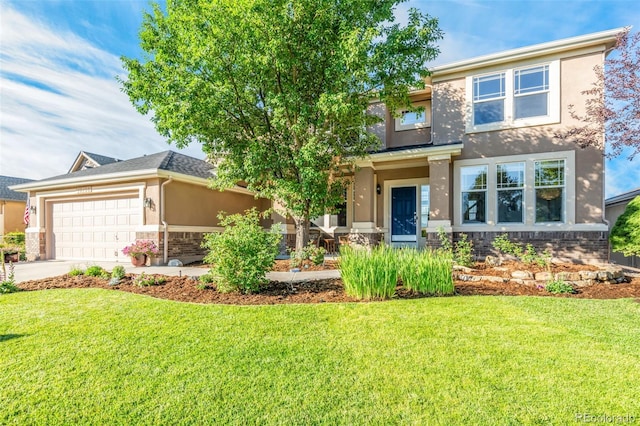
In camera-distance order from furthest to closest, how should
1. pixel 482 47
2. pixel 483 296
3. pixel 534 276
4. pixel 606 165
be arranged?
pixel 482 47 < pixel 606 165 < pixel 534 276 < pixel 483 296

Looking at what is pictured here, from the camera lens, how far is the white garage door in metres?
11.4

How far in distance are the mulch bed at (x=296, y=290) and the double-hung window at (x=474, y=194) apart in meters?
3.24

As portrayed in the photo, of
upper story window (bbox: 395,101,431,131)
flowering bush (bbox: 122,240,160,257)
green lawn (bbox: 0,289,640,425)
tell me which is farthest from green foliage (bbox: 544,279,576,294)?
flowering bush (bbox: 122,240,160,257)

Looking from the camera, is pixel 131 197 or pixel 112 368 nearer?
pixel 112 368

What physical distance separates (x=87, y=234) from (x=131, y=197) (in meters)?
2.80

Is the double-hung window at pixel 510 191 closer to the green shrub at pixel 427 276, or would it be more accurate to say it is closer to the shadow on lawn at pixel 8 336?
the green shrub at pixel 427 276

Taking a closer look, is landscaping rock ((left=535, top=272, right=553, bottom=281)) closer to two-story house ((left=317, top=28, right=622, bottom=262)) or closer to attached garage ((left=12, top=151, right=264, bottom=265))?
two-story house ((left=317, top=28, right=622, bottom=262))

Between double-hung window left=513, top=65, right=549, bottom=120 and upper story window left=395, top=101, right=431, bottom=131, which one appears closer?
double-hung window left=513, top=65, right=549, bottom=120

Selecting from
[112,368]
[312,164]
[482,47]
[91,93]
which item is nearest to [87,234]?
[91,93]

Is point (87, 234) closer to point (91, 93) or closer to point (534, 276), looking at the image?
point (91, 93)

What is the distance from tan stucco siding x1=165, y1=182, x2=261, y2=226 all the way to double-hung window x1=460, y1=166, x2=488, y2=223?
9283mm

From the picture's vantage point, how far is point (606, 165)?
30.2 feet

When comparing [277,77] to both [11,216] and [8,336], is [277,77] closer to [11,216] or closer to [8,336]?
[8,336]

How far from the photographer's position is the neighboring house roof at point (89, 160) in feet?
74.3
